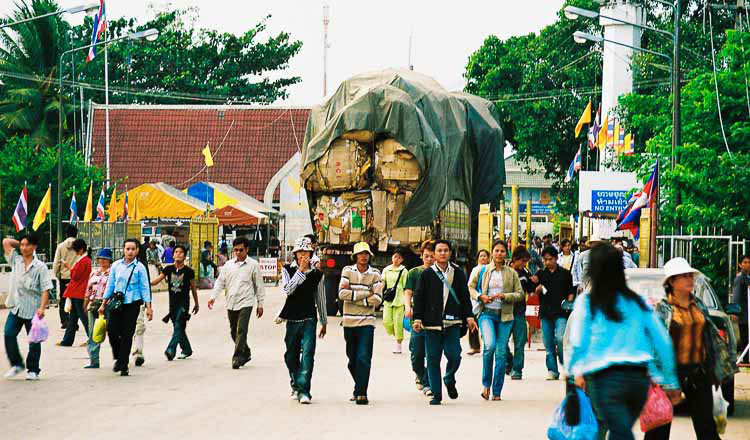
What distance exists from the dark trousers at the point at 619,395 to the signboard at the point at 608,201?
2712 cm

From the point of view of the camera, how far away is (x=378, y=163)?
78.6 feet

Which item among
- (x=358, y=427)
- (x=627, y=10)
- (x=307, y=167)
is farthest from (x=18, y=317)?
(x=627, y=10)

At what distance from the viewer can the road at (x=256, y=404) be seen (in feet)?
36.9

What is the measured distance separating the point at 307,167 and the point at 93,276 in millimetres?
7687

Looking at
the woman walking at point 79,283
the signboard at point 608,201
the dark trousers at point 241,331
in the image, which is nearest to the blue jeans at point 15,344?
the dark trousers at point 241,331

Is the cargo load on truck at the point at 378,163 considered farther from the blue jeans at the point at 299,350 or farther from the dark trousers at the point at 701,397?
the dark trousers at the point at 701,397

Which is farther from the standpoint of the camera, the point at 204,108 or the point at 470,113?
the point at 204,108

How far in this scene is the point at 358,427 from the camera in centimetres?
1147

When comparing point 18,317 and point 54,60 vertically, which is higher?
point 54,60

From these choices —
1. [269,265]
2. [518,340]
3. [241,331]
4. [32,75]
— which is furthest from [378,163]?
[32,75]

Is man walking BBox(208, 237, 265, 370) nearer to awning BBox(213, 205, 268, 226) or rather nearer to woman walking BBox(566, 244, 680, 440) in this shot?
woman walking BBox(566, 244, 680, 440)

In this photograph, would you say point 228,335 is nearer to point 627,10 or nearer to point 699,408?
point 699,408

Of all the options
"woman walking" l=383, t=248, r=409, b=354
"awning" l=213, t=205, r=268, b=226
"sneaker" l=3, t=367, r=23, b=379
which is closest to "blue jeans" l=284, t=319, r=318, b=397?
"woman walking" l=383, t=248, r=409, b=354

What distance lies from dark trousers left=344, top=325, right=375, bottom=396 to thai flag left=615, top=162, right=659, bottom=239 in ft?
41.9
